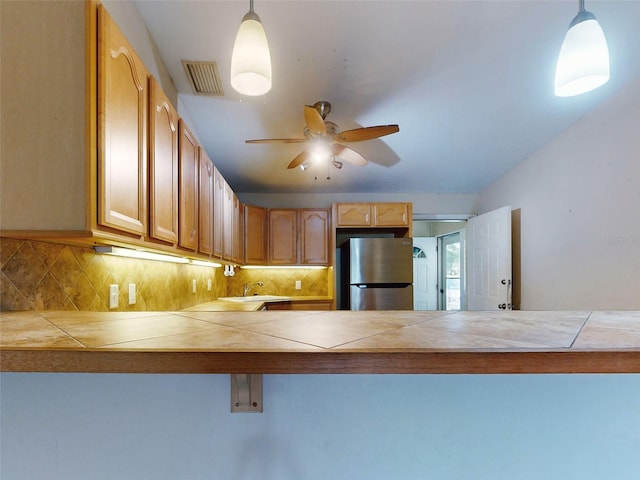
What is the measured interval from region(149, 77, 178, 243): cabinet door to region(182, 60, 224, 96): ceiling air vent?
0.78 m

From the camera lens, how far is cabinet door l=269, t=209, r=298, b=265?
4.10 meters

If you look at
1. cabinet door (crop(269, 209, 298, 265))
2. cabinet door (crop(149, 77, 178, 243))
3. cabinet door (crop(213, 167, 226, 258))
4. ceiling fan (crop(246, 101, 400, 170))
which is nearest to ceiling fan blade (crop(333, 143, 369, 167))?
ceiling fan (crop(246, 101, 400, 170))

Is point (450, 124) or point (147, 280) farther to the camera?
point (450, 124)

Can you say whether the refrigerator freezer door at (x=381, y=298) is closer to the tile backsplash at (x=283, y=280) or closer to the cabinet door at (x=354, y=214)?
the tile backsplash at (x=283, y=280)

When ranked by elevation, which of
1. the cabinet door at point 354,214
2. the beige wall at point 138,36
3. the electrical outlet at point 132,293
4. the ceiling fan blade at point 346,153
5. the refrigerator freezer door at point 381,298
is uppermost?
the beige wall at point 138,36

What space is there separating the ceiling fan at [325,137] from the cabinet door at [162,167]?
0.76 m

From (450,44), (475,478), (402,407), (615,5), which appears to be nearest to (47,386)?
(402,407)

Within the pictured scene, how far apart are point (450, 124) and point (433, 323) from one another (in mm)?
2589

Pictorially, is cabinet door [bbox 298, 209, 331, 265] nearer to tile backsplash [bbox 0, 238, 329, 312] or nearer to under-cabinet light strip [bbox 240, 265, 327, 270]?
under-cabinet light strip [bbox 240, 265, 327, 270]

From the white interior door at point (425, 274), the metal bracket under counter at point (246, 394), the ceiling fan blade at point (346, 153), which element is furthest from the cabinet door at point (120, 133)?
the white interior door at point (425, 274)

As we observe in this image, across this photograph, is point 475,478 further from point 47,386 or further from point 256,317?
point 47,386

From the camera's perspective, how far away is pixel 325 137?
236 centimetres

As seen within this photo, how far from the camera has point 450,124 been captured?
288 cm

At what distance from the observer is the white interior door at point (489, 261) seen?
11.1ft
